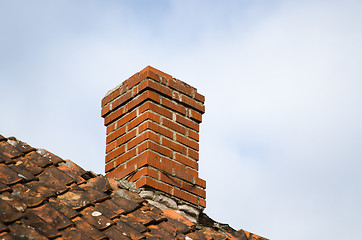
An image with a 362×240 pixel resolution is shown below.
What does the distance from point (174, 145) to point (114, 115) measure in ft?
2.70

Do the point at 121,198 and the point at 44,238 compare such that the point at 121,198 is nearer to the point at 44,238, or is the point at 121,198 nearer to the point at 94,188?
the point at 94,188

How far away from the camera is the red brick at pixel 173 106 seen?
598cm

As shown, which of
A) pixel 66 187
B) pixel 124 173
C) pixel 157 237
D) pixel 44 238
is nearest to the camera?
pixel 44 238

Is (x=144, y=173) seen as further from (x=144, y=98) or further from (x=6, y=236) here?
(x=6, y=236)

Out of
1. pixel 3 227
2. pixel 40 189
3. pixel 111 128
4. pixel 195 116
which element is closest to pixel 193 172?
pixel 195 116

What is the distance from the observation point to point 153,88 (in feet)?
19.4

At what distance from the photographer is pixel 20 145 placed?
4938 mm

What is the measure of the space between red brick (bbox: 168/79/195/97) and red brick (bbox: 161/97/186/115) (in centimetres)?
17

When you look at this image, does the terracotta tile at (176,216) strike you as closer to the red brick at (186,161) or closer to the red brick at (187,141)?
the red brick at (186,161)

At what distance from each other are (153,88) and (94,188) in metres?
1.49

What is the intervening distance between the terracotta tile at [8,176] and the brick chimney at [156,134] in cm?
130

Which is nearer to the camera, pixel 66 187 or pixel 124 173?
pixel 66 187

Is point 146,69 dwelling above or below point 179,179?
above

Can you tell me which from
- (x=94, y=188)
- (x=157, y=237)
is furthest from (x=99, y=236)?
(x=94, y=188)
